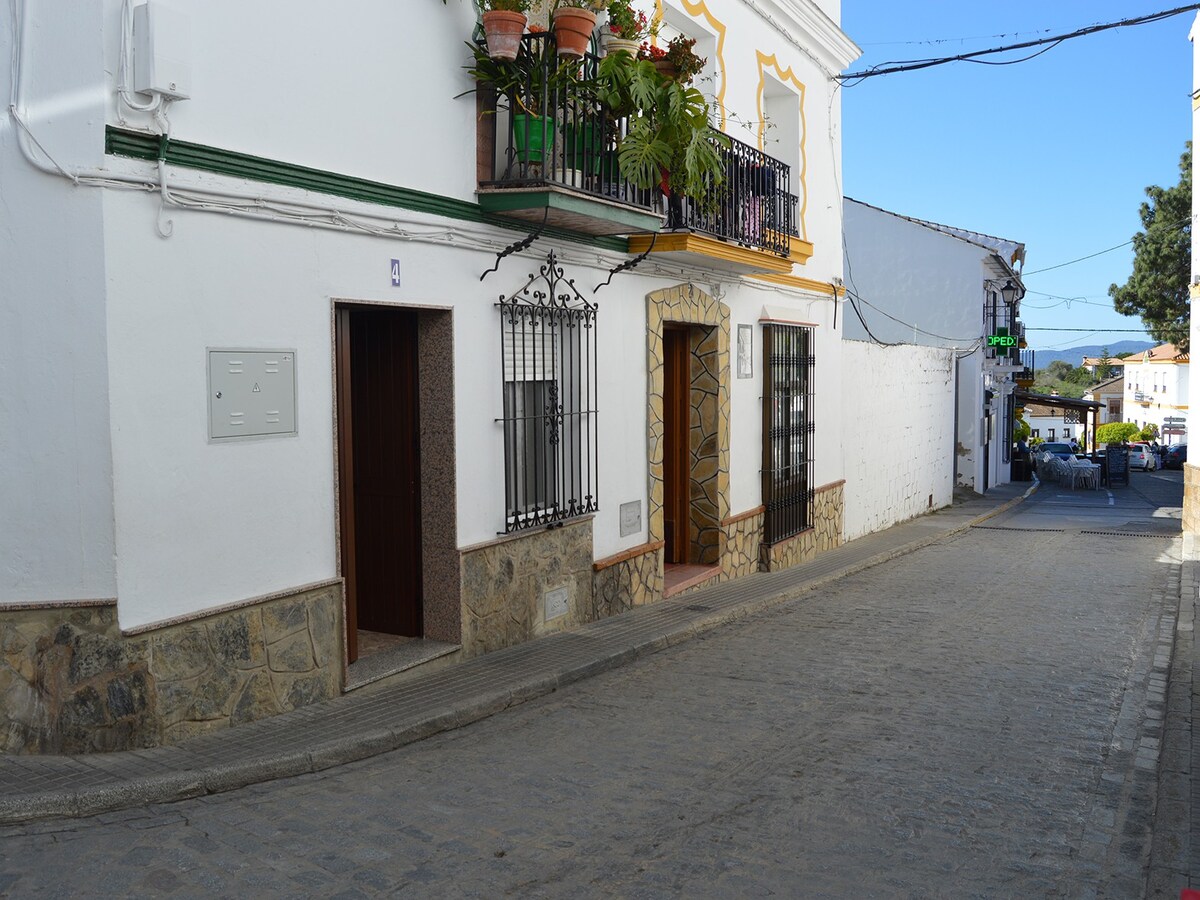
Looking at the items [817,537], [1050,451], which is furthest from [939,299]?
[1050,451]

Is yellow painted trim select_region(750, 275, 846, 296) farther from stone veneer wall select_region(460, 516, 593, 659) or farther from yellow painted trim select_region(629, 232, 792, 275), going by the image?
stone veneer wall select_region(460, 516, 593, 659)

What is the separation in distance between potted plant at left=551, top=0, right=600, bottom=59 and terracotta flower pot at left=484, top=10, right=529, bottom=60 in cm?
35

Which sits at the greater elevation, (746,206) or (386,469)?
(746,206)

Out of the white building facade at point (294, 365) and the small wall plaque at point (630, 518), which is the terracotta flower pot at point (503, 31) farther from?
the small wall plaque at point (630, 518)

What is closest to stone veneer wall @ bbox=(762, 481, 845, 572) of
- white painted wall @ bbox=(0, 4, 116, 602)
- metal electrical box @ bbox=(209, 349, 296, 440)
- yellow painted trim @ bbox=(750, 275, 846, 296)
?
yellow painted trim @ bbox=(750, 275, 846, 296)

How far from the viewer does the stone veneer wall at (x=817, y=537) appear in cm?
1261

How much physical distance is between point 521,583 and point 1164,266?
41.8 m

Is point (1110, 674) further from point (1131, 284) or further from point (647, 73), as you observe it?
point (1131, 284)

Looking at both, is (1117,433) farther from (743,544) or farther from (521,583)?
(521,583)

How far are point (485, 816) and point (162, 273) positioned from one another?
3.03 metres

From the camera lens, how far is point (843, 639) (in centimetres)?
907

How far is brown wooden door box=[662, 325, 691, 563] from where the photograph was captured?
11328 millimetres

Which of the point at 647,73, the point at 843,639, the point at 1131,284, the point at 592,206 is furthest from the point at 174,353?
the point at 1131,284

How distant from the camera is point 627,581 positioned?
9.61 metres
